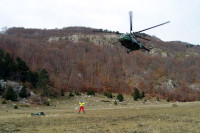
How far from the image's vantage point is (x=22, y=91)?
36.1 meters

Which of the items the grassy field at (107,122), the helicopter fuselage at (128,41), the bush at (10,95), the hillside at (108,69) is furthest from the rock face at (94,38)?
the grassy field at (107,122)

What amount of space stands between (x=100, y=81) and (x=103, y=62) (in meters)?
20.8

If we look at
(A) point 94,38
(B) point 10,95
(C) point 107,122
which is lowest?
(B) point 10,95

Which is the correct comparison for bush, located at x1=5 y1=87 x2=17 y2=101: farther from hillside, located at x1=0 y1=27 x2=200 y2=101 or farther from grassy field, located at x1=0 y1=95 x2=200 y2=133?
hillside, located at x1=0 y1=27 x2=200 y2=101

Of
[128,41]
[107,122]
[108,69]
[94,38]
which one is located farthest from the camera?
[94,38]

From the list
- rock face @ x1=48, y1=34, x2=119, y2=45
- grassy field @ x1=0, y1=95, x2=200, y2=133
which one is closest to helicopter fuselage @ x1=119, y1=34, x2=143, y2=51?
grassy field @ x1=0, y1=95, x2=200, y2=133

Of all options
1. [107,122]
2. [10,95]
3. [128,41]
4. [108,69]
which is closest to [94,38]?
[108,69]

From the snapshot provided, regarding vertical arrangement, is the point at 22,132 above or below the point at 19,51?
below

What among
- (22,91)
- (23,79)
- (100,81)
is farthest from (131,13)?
(100,81)

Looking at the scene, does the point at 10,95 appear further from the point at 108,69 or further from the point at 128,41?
the point at 108,69

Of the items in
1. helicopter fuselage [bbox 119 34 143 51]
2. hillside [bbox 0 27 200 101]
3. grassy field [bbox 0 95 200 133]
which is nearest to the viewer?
grassy field [bbox 0 95 200 133]

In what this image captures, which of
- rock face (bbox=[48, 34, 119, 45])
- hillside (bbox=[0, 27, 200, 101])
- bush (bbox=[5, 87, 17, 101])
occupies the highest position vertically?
rock face (bbox=[48, 34, 119, 45])

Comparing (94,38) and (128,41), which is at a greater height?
(94,38)

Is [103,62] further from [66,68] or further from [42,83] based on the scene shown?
[42,83]
